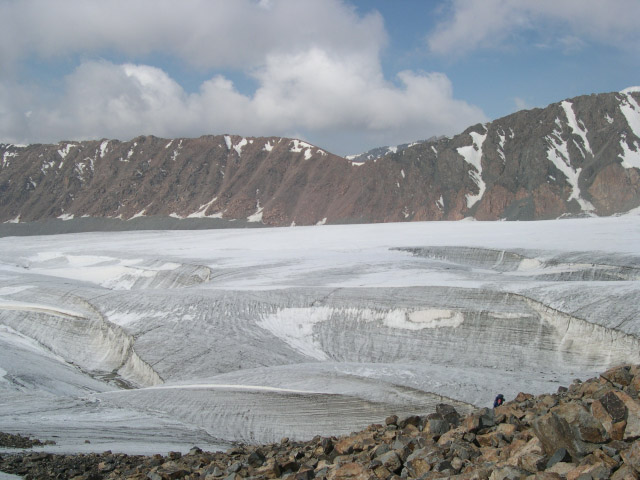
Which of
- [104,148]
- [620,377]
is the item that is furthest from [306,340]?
[104,148]

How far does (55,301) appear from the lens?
25328mm

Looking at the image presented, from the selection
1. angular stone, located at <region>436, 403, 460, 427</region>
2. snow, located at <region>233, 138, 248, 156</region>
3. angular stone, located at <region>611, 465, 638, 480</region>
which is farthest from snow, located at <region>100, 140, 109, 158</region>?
angular stone, located at <region>611, 465, 638, 480</region>

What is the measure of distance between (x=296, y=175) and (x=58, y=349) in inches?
4559

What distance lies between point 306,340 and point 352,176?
11266cm

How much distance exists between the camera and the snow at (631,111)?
357 feet

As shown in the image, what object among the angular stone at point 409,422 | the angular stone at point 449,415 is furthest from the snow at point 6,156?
the angular stone at point 449,415

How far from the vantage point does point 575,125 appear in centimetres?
11450

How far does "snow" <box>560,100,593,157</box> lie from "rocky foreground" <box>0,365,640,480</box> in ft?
380

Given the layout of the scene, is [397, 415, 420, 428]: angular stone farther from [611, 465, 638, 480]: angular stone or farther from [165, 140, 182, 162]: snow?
[165, 140, 182, 162]: snow

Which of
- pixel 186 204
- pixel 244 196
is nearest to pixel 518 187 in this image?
pixel 244 196

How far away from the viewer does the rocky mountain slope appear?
105m

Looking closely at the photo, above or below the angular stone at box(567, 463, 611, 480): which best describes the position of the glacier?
below

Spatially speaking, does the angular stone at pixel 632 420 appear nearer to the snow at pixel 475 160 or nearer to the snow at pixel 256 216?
the snow at pixel 475 160

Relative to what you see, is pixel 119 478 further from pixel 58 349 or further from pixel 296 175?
pixel 296 175
